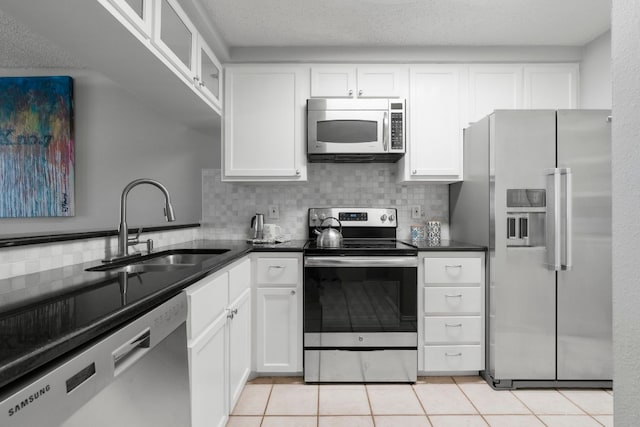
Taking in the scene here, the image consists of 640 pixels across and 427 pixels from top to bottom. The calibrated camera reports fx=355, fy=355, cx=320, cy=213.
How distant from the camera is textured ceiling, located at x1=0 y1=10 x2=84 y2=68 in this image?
93.0 inches

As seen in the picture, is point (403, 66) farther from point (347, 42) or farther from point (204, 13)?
point (204, 13)

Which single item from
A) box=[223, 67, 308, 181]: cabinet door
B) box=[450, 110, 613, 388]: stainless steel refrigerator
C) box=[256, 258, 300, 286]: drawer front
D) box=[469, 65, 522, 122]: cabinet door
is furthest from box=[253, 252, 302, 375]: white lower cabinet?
box=[469, 65, 522, 122]: cabinet door

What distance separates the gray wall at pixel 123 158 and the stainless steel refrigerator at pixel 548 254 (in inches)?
89.3

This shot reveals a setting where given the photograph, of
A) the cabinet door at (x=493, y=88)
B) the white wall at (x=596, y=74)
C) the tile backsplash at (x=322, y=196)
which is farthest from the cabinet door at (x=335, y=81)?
the white wall at (x=596, y=74)

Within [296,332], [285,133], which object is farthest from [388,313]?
[285,133]

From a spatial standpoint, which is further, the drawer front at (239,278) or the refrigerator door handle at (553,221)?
the refrigerator door handle at (553,221)

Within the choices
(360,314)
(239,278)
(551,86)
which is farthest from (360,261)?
(551,86)

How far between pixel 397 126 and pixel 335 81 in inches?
23.6

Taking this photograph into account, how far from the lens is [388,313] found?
2383mm

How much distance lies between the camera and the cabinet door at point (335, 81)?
2.74 metres

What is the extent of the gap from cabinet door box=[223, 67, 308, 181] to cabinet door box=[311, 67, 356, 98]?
13 centimetres

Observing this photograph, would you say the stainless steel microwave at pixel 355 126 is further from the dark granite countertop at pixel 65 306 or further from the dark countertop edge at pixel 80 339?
the dark countertop edge at pixel 80 339

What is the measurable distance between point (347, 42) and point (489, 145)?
51.1 inches

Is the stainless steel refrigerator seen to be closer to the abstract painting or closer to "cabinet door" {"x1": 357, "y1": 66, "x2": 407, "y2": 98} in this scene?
"cabinet door" {"x1": 357, "y1": 66, "x2": 407, "y2": 98}
